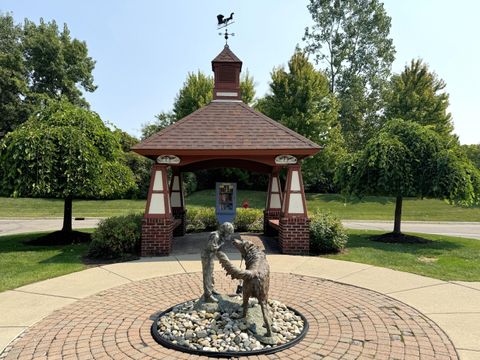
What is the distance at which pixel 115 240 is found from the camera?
9.23 m

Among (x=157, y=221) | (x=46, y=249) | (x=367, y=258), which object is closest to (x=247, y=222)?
(x=157, y=221)

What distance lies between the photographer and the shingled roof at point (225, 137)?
376 inches

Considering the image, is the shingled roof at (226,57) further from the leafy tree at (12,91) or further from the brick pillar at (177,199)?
the leafy tree at (12,91)

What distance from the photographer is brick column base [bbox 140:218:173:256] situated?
373 inches

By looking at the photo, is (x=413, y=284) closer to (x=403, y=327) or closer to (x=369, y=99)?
(x=403, y=327)

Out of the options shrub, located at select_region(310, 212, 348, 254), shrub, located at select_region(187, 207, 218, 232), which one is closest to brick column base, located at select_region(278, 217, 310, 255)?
shrub, located at select_region(310, 212, 348, 254)

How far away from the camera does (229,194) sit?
1436 centimetres

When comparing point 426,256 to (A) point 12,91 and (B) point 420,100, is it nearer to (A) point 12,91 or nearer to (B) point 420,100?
(B) point 420,100

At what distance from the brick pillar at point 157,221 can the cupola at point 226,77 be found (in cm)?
416

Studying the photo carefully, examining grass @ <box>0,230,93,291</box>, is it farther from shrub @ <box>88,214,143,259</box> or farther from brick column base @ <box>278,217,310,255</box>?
brick column base @ <box>278,217,310,255</box>

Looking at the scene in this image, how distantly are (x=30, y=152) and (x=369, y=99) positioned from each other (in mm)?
34165

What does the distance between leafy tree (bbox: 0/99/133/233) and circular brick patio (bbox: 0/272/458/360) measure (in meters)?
5.50

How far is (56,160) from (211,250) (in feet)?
26.5

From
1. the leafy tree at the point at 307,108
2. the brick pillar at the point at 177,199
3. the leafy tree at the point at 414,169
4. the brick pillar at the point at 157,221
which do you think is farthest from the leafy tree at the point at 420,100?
the brick pillar at the point at 157,221
